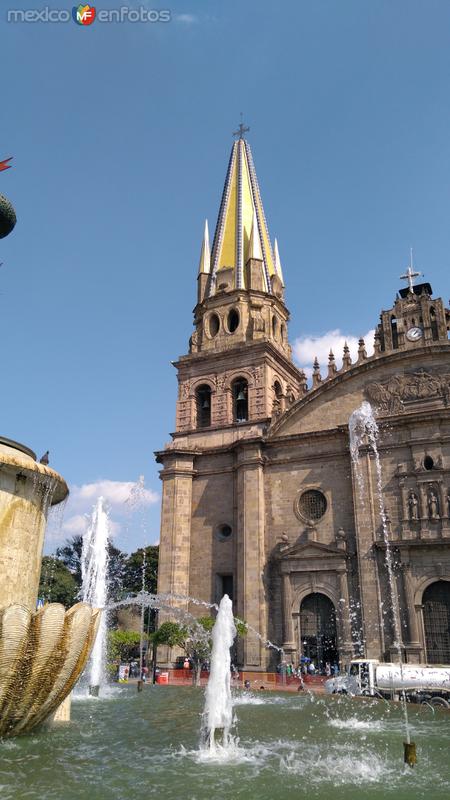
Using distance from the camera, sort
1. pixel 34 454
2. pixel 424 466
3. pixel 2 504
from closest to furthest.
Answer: pixel 2 504, pixel 34 454, pixel 424 466

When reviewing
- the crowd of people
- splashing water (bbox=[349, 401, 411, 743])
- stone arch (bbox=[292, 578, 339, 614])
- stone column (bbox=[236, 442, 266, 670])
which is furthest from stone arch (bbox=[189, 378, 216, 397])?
the crowd of people

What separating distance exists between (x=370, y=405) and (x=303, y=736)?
18764 millimetres

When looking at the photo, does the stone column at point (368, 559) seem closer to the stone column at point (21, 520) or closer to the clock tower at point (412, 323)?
the clock tower at point (412, 323)

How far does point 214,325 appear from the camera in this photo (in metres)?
35.8

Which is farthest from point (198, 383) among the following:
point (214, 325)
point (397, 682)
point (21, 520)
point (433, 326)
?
point (21, 520)

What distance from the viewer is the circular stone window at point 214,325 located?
117 feet

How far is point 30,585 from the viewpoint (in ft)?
30.3

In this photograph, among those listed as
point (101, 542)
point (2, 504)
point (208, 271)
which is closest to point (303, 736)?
point (2, 504)

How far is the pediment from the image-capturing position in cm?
2692

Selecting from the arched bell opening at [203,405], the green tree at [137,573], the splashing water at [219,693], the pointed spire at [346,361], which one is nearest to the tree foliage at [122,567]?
the green tree at [137,573]

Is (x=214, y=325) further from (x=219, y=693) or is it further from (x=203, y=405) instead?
(x=219, y=693)

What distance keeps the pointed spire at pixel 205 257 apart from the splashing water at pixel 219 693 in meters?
27.6

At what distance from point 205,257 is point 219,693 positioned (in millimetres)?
30494

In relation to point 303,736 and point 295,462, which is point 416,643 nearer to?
point 295,462
